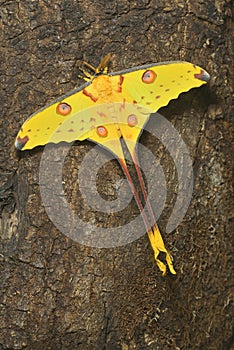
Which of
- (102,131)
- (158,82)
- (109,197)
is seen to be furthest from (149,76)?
(109,197)

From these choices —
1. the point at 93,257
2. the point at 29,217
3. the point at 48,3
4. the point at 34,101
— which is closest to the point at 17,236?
the point at 29,217

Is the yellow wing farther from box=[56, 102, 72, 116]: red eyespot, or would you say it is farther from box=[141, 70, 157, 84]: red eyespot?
box=[56, 102, 72, 116]: red eyespot

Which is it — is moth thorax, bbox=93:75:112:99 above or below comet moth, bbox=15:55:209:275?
above

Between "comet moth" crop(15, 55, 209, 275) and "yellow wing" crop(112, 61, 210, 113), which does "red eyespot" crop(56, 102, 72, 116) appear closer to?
"comet moth" crop(15, 55, 209, 275)

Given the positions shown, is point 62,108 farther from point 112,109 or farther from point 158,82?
point 158,82

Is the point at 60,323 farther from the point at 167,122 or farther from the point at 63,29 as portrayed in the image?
the point at 63,29

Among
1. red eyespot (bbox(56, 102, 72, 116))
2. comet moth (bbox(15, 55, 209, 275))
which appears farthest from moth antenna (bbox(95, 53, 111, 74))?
red eyespot (bbox(56, 102, 72, 116))
